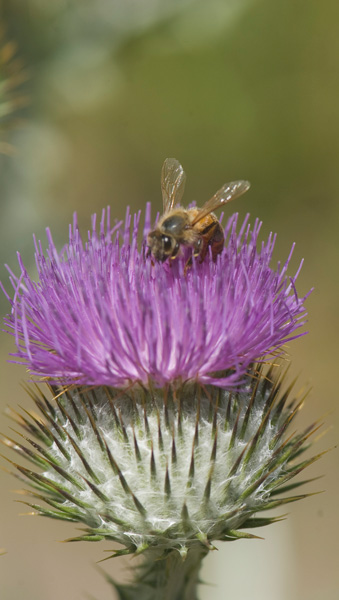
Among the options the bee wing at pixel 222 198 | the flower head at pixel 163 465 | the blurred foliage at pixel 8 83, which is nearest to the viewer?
the flower head at pixel 163 465

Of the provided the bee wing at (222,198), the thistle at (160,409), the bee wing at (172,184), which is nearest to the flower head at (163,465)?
the thistle at (160,409)

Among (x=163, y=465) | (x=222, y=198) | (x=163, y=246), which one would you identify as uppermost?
(x=222, y=198)

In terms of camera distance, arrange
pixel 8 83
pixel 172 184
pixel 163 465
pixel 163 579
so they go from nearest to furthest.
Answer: pixel 163 465
pixel 163 579
pixel 172 184
pixel 8 83

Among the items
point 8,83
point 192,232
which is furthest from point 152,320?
point 8,83

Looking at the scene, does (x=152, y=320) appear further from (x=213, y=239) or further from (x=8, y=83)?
(x=8, y=83)

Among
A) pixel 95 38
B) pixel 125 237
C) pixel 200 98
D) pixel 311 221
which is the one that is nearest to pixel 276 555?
pixel 125 237

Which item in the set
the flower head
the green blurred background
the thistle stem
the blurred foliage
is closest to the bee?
the flower head

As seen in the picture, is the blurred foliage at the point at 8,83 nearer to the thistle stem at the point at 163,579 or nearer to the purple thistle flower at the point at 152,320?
the purple thistle flower at the point at 152,320
